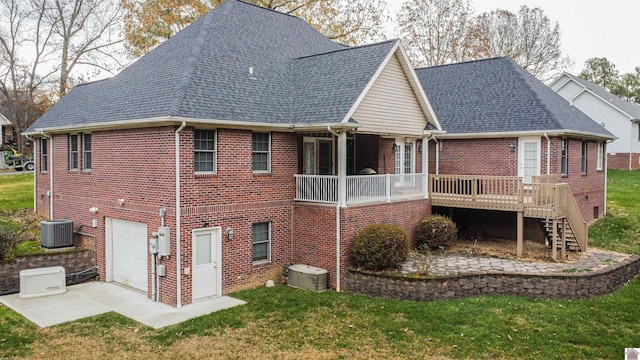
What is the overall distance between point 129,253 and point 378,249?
7514 millimetres

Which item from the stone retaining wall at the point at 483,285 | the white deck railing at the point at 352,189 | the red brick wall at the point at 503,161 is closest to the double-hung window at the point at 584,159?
the red brick wall at the point at 503,161

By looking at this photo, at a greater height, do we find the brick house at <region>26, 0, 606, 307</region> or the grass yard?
the brick house at <region>26, 0, 606, 307</region>

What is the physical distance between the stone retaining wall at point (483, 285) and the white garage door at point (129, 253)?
6.36 m

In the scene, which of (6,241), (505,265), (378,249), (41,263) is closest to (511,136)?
(505,265)

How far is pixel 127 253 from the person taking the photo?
51.8 ft

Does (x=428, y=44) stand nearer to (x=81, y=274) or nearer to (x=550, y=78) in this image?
(x=550, y=78)

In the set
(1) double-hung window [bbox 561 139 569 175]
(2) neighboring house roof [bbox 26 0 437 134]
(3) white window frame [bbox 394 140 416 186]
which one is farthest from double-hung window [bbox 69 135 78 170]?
(1) double-hung window [bbox 561 139 569 175]

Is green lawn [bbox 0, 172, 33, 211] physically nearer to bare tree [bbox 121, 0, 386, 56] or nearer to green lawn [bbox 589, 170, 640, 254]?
bare tree [bbox 121, 0, 386, 56]

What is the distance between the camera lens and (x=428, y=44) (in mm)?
41062

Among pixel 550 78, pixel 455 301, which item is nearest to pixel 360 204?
pixel 455 301

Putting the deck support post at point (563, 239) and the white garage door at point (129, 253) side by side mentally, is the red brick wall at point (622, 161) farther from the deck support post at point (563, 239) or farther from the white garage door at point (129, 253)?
the white garage door at point (129, 253)

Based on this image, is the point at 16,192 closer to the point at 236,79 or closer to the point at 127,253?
the point at 127,253

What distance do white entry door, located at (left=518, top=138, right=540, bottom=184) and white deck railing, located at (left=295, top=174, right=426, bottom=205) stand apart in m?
5.38

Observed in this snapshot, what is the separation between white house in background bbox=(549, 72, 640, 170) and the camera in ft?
143
